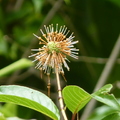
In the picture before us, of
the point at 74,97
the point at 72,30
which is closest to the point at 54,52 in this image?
the point at 74,97

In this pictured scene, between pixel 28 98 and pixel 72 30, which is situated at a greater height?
pixel 72 30

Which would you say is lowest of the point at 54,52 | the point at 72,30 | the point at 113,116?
the point at 113,116

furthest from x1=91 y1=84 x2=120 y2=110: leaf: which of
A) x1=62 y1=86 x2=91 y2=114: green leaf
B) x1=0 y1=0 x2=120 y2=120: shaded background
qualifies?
x1=0 y1=0 x2=120 y2=120: shaded background

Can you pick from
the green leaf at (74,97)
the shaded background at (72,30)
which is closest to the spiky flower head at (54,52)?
the green leaf at (74,97)

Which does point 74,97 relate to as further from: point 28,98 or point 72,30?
point 72,30

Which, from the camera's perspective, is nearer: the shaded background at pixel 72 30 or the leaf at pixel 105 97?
the leaf at pixel 105 97

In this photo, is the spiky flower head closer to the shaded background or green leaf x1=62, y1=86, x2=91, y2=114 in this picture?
green leaf x1=62, y1=86, x2=91, y2=114

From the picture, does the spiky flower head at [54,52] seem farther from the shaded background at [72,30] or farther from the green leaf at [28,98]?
the shaded background at [72,30]
